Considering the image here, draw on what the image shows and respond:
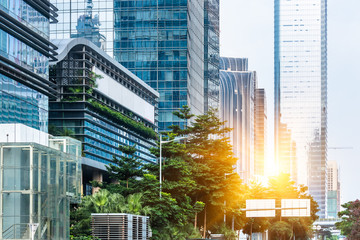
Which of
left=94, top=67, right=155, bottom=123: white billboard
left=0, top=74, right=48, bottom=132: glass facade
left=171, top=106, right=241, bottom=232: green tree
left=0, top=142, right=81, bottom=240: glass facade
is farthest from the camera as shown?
left=94, top=67, right=155, bottom=123: white billboard

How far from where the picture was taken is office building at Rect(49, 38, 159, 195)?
90.8 meters

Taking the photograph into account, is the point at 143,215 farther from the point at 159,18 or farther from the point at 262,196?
the point at 159,18

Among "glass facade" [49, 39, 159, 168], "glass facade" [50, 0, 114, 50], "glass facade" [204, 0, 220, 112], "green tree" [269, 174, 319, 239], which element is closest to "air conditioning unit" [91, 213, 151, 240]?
"glass facade" [49, 39, 159, 168]

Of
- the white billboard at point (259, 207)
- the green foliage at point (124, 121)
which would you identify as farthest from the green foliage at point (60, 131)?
the white billboard at point (259, 207)

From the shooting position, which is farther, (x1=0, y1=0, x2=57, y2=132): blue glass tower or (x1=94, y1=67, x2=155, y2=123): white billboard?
(x1=94, y1=67, x2=155, y2=123): white billboard

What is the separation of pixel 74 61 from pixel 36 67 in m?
21.9

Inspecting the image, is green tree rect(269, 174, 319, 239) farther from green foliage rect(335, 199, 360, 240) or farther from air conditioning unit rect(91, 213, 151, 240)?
air conditioning unit rect(91, 213, 151, 240)

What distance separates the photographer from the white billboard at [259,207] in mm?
72938

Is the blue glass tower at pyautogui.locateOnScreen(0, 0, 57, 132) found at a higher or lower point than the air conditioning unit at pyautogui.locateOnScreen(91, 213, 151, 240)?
higher

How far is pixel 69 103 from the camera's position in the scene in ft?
299

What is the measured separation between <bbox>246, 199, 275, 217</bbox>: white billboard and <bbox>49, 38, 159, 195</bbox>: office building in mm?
22541

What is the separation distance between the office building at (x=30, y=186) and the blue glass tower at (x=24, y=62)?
2075 cm

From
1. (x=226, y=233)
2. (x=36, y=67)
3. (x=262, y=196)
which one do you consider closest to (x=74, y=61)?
(x=36, y=67)

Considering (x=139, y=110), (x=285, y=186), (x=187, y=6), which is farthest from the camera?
(x=187, y=6)
